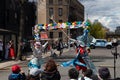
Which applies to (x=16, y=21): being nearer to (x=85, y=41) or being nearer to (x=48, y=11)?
(x=85, y=41)

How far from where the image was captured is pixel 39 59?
53.0ft

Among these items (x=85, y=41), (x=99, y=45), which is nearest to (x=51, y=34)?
(x=99, y=45)

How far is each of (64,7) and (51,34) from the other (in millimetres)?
8835

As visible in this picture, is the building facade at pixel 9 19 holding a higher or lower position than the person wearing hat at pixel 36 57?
higher

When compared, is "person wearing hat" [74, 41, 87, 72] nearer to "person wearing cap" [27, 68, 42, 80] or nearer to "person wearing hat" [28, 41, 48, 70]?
"person wearing hat" [28, 41, 48, 70]

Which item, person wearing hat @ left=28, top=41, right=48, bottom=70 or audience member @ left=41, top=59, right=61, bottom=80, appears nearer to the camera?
audience member @ left=41, top=59, right=61, bottom=80

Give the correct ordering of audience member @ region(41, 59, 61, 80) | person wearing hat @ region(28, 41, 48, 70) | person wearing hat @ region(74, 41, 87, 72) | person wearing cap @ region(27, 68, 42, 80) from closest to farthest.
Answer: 1. person wearing cap @ region(27, 68, 42, 80)
2. audience member @ region(41, 59, 61, 80)
3. person wearing hat @ region(28, 41, 48, 70)
4. person wearing hat @ region(74, 41, 87, 72)

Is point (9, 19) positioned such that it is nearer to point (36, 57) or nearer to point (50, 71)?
point (36, 57)

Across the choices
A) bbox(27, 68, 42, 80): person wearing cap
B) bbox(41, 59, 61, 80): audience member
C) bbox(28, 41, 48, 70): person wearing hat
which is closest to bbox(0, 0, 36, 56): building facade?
bbox(28, 41, 48, 70): person wearing hat

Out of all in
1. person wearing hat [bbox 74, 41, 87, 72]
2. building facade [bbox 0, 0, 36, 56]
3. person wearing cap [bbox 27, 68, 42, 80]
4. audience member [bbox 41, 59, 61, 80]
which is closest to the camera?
person wearing cap [bbox 27, 68, 42, 80]

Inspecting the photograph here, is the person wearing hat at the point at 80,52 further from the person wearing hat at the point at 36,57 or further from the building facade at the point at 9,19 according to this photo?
the building facade at the point at 9,19

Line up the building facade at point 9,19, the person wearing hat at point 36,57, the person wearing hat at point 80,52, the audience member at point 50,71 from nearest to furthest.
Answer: the audience member at point 50,71 < the person wearing hat at point 36,57 < the person wearing hat at point 80,52 < the building facade at point 9,19

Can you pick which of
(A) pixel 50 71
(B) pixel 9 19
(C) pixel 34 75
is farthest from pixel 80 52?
(B) pixel 9 19

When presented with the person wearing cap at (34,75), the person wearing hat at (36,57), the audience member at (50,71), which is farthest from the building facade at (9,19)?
the audience member at (50,71)
